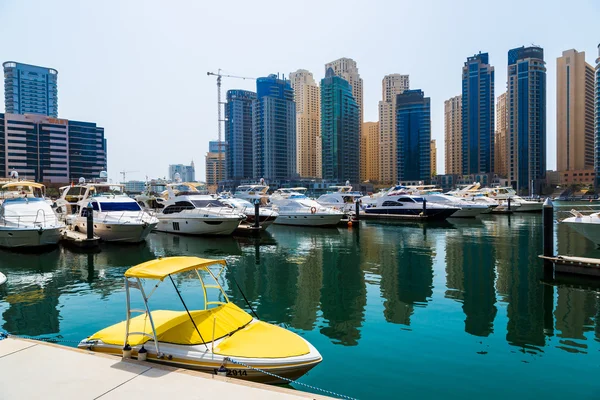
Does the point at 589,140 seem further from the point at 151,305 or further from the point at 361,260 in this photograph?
the point at 151,305

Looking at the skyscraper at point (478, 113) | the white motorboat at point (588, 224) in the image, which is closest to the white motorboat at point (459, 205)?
the white motorboat at point (588, 224)

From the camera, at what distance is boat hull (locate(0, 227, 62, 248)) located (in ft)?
76.5

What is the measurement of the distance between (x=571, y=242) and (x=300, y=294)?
22.5 meters

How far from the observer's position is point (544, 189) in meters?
139

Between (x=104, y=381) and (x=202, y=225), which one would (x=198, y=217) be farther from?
(x=104, y=381)

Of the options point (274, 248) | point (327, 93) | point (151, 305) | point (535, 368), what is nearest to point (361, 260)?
point (274, 248)

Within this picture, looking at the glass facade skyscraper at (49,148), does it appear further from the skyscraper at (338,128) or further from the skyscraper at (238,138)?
the skyscraper at (338,128)

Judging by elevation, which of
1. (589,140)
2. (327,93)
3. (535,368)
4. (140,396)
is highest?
(327,93)

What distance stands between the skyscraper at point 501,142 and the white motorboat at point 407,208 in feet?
413

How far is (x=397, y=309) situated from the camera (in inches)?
504

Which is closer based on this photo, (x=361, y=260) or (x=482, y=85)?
Answer: (x=361, y=260)

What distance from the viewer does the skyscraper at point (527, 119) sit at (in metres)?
134

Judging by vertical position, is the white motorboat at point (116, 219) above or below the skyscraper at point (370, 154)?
below

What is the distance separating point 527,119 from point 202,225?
134 m
